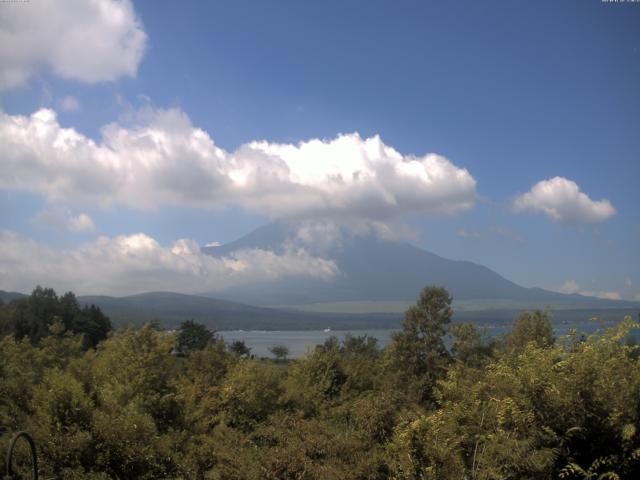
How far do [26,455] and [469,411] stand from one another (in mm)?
5465

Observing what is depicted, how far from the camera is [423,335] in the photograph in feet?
97.1

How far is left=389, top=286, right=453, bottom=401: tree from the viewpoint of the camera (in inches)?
1132

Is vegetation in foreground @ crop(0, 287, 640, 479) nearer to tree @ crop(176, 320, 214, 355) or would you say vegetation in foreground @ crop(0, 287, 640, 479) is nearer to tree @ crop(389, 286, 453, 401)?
tree @ crop(389, 286, 453, 401)

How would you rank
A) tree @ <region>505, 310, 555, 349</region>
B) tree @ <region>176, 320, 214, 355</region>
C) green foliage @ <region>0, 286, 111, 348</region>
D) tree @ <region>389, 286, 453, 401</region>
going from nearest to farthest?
tree @ <region>505, 310, 555, 349</region>, tree @ <region>389, 286, 453, 401</region>, green foliage @ <region>0, 286, 111, 348</region>, tree @ <region>176, 320, 214, 355</region>

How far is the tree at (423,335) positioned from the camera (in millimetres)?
28750

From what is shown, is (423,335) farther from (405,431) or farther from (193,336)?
(193,336)

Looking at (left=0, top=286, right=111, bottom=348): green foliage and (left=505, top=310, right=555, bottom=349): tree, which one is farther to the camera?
(left=0, top=286, right=111, bottom=348): green foliage

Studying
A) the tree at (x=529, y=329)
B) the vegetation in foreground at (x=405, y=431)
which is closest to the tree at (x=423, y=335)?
the tree at (x=529, y=329)

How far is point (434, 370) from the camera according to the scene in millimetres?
28078

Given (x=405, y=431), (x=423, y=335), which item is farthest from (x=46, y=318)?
(x=405, y=431)

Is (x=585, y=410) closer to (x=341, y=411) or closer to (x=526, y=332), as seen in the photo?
(x=341, y=411)

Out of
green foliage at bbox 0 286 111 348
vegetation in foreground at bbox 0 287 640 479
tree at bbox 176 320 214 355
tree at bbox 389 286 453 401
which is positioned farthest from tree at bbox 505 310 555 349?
tree at bbox 176 320 214 355

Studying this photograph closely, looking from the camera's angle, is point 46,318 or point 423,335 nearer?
point 423,335

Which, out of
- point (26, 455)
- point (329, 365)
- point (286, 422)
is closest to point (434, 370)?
point (329, 365)
